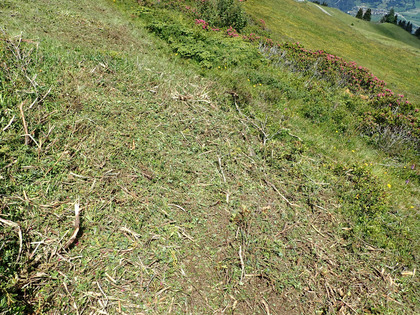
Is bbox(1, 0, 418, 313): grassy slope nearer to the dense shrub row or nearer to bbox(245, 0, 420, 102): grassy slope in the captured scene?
the dense shrub row

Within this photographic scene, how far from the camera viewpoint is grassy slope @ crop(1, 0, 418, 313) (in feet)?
10.3

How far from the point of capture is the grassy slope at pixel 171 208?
10.3 ft

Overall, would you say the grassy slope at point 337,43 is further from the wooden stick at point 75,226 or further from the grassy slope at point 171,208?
the wooden stick at point 75,226

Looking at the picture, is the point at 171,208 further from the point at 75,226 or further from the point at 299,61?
the point at 299,61

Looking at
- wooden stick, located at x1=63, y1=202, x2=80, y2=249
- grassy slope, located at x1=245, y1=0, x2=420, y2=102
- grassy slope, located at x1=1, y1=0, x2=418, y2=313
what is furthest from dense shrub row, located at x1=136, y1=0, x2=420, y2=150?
grassy slope, located at x1=245, y1=0, x2=420, y2=102

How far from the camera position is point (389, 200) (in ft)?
19.1

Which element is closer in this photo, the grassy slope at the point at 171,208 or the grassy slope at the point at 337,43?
the grassy slope at the point at 171,208

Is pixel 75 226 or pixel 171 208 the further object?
pixel 171 208

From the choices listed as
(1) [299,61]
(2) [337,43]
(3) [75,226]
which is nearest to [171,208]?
(3) [75,226]

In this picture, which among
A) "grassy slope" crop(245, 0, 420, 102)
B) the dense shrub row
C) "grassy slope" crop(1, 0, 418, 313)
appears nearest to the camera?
"grassy slope" crop(1, 0, 418, 313)

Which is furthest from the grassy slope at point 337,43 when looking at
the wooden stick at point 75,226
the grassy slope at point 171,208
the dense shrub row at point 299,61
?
the wooden stick at point 75,226

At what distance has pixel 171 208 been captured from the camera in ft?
13.3

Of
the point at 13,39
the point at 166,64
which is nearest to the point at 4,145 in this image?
the point at 13,39

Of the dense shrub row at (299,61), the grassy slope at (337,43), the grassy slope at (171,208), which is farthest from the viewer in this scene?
the grassy slope at (337,43)
